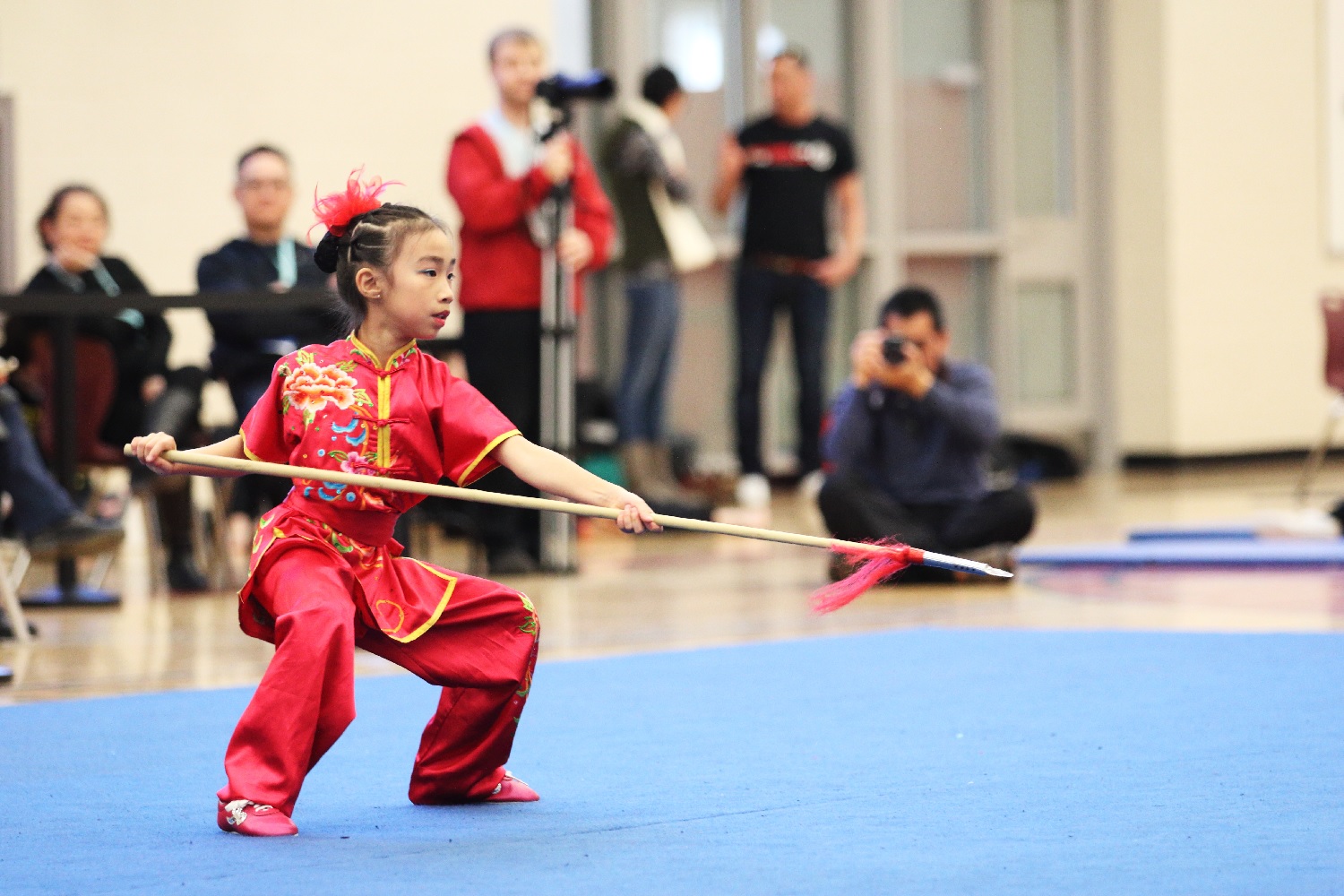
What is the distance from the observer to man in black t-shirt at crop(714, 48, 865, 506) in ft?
26.4

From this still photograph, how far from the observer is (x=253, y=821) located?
237cm

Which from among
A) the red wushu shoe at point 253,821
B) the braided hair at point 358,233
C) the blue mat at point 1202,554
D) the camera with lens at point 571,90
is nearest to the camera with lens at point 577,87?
the camera with lens at point 571,90

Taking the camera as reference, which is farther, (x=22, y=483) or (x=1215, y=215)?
(x=1215, y=215)

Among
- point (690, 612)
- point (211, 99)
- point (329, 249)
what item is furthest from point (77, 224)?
point (329, 249)

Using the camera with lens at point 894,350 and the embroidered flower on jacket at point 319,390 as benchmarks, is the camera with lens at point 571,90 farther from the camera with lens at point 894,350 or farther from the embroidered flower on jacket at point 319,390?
the embroidered flower on jacket at point 319,390

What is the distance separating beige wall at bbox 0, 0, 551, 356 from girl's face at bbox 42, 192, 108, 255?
1208 millimetres

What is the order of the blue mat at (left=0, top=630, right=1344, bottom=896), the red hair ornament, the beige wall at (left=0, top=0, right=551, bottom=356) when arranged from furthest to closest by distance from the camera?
the beige wall at (left=0, top=0, right=551, bottom=356), the red hair ornament, the blue mat at (left=0, top=630, right=1344, bottom=896)

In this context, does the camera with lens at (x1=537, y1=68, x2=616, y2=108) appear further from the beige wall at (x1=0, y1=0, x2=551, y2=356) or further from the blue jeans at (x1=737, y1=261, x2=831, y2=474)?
the blue jeans at (x1=737, y1=261, x2=831, y2=474)

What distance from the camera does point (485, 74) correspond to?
25.2 feet

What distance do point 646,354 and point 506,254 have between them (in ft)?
5.87

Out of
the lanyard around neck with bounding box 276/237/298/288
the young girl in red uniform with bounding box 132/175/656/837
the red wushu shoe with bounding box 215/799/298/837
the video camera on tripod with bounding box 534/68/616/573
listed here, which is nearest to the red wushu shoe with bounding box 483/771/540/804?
the young girl in red uniform with bounding box 132/175/656/837

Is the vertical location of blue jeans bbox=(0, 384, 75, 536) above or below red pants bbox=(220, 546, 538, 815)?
above

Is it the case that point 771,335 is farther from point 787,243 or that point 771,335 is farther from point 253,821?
point 253,821

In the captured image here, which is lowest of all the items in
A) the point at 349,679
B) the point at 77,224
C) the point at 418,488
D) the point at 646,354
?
the point at 349,679
